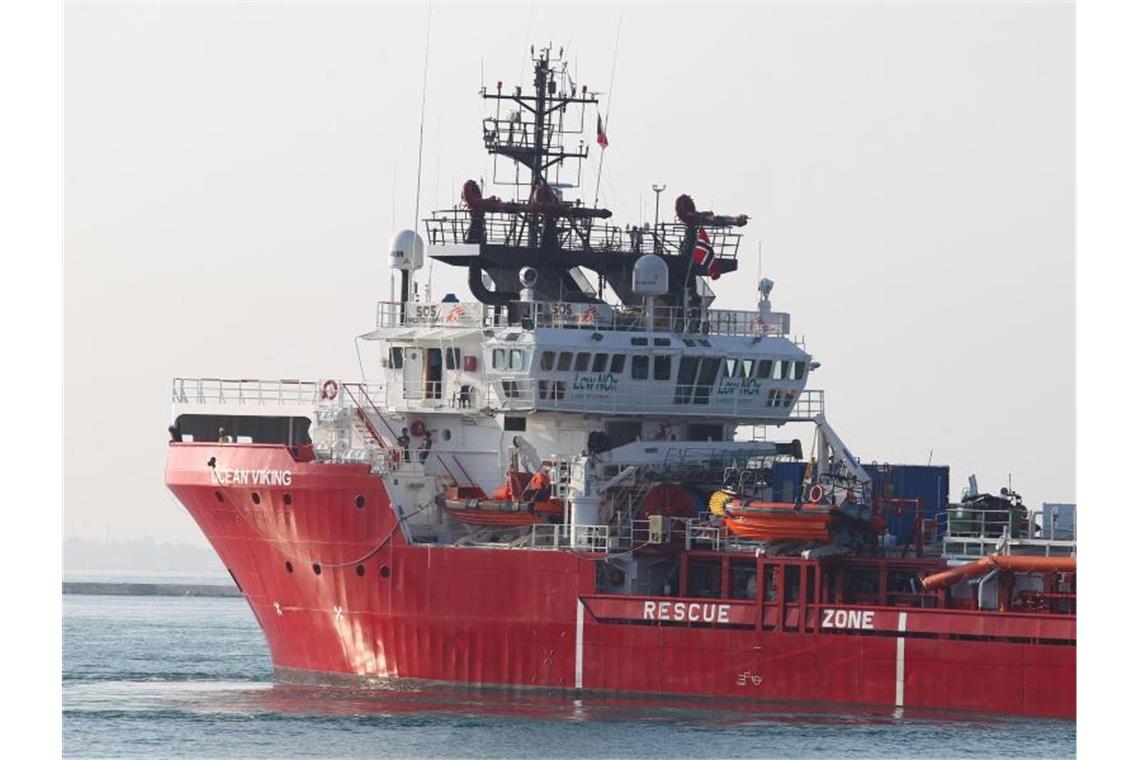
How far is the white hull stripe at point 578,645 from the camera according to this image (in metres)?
49.4

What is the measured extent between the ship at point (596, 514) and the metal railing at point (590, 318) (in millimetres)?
58

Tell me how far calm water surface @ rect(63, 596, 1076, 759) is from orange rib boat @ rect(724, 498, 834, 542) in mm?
3074

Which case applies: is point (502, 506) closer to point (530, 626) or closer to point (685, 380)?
point (530, 626)

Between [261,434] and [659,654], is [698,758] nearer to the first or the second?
[659,654]

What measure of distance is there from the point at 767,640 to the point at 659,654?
2032 millimetres

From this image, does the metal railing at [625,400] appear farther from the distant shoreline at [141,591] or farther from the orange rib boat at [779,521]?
the distant shoreline at [141,591]

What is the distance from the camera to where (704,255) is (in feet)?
179

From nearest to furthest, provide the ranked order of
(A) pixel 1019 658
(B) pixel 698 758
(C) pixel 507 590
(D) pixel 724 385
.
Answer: (B) pixel 698 758, (A) pixel 1019 658, (C) pixel 507 590, (D) pixel 724 385

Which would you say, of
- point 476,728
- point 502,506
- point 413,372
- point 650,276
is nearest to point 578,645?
point 502,506

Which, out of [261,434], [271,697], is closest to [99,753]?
[271,697]

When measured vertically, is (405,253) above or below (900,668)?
above

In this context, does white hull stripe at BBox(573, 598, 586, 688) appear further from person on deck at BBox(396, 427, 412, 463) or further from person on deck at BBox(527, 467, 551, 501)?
person on deck at BBox(396, 427, 412, 463)

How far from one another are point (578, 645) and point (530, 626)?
3.18ft

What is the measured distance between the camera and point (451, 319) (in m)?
53.5
